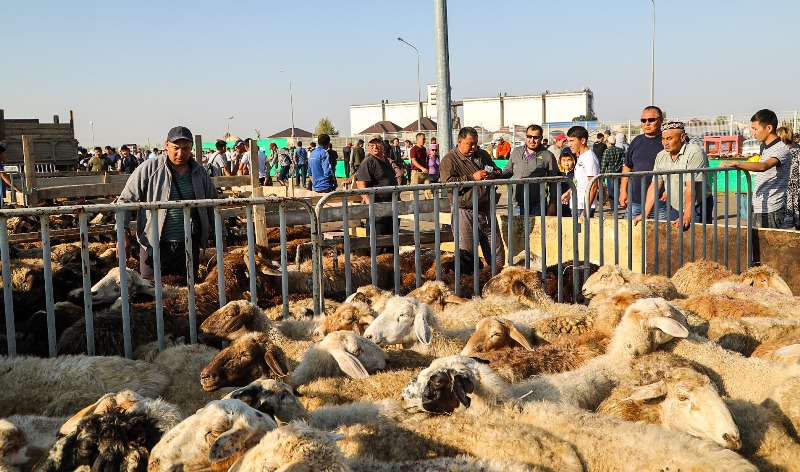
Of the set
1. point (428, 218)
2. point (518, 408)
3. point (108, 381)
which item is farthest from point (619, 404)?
point (428, 218)

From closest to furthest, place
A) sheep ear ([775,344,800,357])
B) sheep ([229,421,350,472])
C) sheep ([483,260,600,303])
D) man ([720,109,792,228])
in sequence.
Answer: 1. sheep ([229,421,350,472])
2. sheep ear ([775,344,800,357])
3. sheep ([483,260,600,303])
4. man ([720,109,792,228])

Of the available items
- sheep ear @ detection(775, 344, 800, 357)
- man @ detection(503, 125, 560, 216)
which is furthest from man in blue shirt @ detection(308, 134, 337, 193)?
sheep ear @ detection(775, 344, 800, 357)

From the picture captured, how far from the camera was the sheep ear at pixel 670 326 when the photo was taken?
466 centimetres

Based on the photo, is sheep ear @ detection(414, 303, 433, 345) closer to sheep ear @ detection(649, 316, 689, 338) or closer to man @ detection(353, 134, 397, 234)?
sheep ear @ detection(649, 316, 689, 338)

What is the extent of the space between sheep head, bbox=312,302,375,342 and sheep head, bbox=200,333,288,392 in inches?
33.3

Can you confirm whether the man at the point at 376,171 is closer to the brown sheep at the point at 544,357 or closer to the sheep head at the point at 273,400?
the brown sheep at the point at 544,357

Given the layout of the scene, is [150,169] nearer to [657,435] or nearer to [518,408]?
[518,408]

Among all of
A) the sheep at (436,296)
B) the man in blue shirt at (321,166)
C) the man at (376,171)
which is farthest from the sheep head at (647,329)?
the man in blue shirt at (321,166)

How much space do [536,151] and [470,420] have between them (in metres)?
6.56

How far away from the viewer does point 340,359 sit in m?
4.64

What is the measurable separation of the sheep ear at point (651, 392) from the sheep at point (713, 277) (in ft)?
11.3

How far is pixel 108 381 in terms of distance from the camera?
15.5 feet

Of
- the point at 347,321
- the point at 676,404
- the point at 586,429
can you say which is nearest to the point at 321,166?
the point at 347,321

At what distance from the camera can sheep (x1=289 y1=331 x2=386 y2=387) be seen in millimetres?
4625
